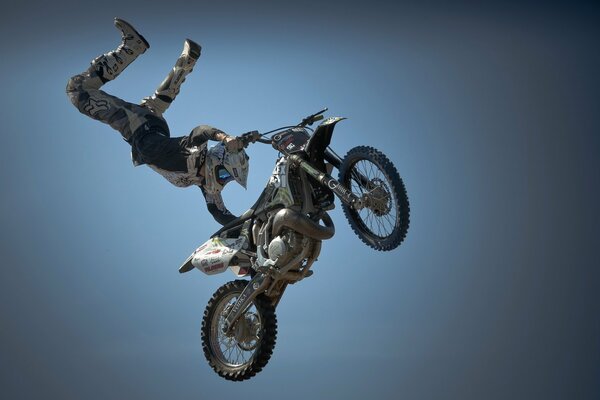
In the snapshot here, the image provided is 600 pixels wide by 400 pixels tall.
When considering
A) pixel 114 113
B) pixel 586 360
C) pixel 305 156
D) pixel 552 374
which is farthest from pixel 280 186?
pixel 586 360

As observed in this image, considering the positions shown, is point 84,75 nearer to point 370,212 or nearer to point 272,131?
point 272,131

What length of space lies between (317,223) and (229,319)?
156cm

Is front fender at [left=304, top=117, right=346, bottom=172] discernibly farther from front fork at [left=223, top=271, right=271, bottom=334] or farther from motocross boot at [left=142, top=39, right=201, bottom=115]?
motocross boot at [left=142, top=39, right=201, bottom=115]

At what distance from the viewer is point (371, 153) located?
11375mm

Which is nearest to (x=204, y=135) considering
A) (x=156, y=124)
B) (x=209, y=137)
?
(x=209, y=137)

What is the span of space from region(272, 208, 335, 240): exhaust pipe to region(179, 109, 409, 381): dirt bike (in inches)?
0.4

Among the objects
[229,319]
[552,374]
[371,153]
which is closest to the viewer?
[371,153]

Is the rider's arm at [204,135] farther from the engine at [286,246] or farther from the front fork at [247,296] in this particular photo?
the front fork at [247,296]

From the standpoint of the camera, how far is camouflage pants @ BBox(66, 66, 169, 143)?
12703 mm

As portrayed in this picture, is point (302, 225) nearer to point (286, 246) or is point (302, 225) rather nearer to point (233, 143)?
point (286, 246)

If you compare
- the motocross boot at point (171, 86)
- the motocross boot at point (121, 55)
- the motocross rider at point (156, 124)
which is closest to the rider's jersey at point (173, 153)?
the motocross rider at point (156, 124)

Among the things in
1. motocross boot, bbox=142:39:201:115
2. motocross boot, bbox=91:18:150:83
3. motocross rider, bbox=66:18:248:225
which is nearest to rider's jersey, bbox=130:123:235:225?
motocross rider, bbox=66:18:248:225

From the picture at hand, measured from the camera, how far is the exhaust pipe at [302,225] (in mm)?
11617

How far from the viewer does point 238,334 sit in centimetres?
1248
